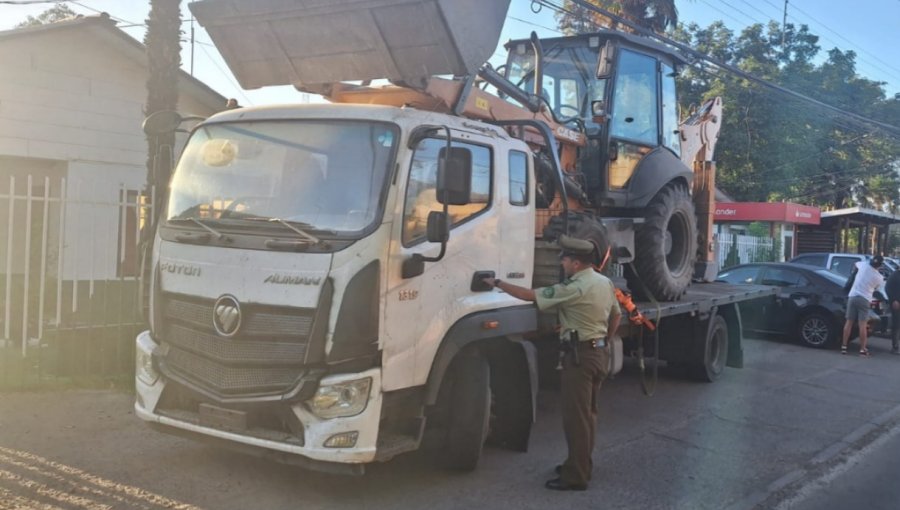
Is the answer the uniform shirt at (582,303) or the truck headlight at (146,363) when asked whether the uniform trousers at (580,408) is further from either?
the truck headlight at (146,363)

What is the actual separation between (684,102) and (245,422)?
103 feet

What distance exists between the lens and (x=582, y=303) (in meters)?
5.25

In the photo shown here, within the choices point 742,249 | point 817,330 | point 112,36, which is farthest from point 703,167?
point 742,249

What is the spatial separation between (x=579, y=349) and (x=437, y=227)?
148cm

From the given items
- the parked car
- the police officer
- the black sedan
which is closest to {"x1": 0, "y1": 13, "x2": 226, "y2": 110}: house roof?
the police officer

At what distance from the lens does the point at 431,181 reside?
484cm

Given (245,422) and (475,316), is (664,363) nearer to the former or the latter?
(475,316)

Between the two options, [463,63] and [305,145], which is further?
[463,63]

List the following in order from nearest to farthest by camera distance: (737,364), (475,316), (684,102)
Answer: (475,316) → (737,364) → (684,102)

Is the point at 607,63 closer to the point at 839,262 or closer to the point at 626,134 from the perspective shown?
the point at 626,134

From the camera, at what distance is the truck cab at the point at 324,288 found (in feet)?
14.0

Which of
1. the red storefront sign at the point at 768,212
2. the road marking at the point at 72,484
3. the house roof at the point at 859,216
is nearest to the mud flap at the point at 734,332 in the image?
the road marking at the point at 72,484

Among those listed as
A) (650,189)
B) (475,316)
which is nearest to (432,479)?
(475,316)

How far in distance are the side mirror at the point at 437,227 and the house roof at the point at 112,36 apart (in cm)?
759
